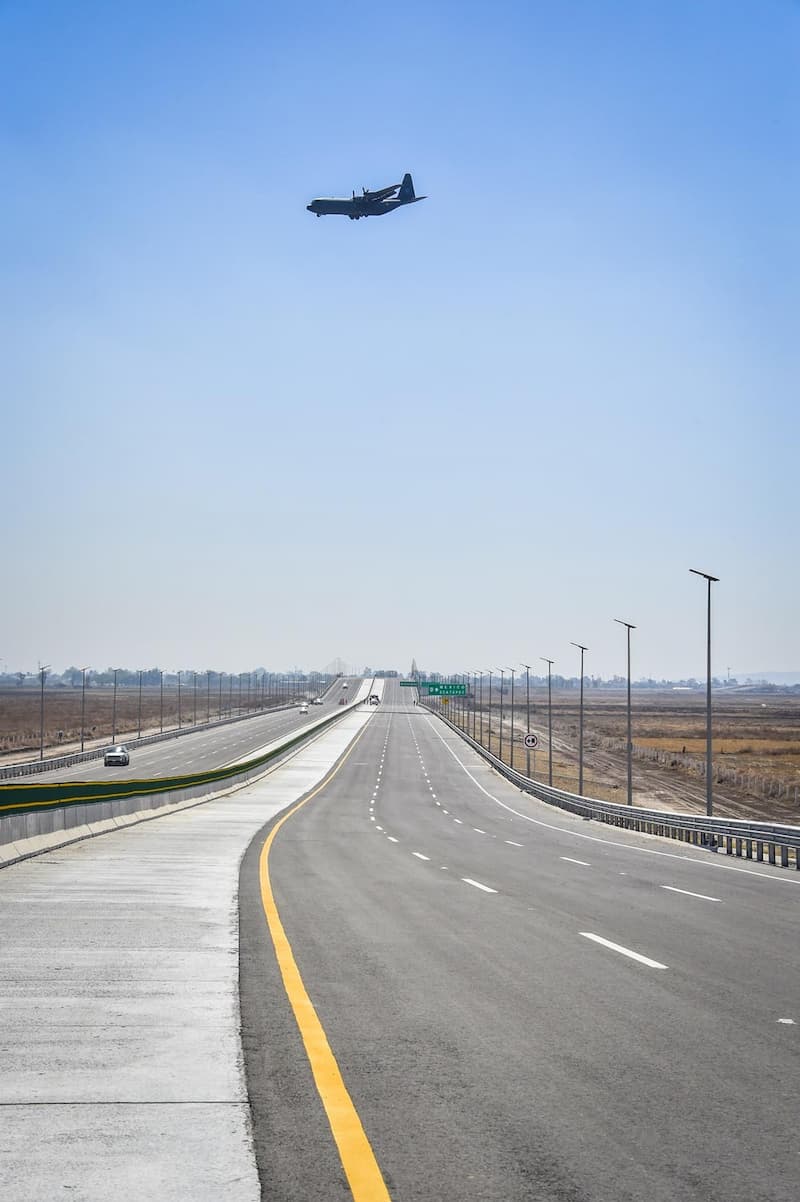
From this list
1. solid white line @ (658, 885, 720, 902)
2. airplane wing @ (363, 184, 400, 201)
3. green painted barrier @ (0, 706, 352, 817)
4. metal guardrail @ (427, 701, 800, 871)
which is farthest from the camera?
airplane wing @ (363, 184, 400, 201)

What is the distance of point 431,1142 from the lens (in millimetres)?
6070

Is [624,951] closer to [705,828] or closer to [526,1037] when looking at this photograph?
[526,1037]

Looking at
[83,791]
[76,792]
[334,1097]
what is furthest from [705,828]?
[334,1097]

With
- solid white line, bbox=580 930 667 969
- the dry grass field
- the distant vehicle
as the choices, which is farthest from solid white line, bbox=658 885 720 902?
the distant vehicle

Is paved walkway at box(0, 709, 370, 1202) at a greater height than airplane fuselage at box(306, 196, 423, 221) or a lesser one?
lesser

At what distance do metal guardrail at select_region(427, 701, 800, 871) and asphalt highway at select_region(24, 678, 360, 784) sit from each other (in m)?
25.4

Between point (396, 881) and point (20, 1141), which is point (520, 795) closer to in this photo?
point (396, 881)

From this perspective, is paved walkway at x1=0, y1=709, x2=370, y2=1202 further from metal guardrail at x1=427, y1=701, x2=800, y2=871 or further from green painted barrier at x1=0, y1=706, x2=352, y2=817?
metal guardrail at x1=427, y1=701, x2=800, y2=871

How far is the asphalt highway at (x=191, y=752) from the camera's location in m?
73.2

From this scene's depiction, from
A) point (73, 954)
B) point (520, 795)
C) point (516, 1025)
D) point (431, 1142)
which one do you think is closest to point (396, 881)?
point (73, 954)

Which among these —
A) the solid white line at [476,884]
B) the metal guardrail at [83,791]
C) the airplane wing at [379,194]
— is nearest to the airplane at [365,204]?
the airplane wing at [379,194]

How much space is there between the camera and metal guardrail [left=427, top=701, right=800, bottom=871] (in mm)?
29859

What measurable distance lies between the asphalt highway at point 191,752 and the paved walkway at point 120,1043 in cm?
5278

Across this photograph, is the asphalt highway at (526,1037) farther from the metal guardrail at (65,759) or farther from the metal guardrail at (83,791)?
the metal guardrail at (65,759)
